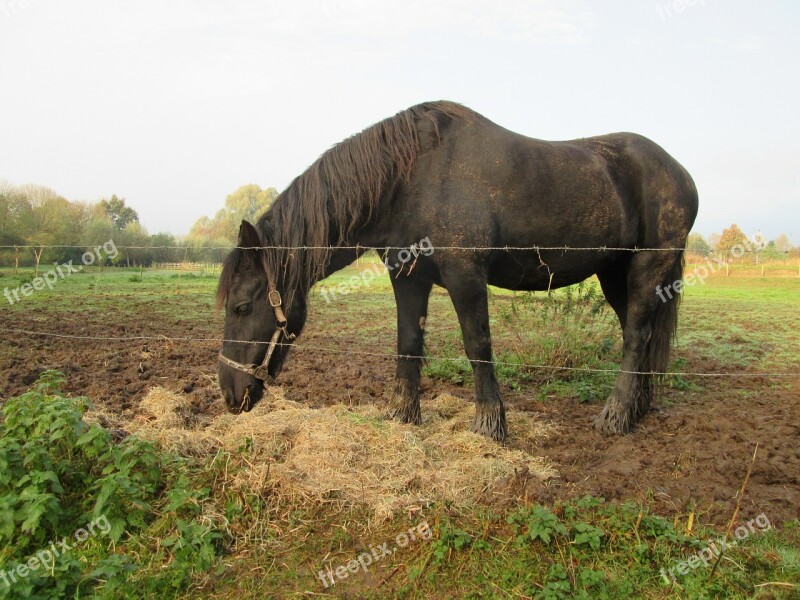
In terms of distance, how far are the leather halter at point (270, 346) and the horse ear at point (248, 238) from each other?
272 mm

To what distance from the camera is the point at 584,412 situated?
5273mm

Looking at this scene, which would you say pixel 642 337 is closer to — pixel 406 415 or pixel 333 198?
pixel 406 415

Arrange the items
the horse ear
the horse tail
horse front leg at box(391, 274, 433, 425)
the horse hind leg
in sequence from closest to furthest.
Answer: the horse ear → horse front leg at box(391, 274, 433, 425) → the horse hind leg → the horse tail

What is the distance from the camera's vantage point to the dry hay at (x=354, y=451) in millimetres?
3154

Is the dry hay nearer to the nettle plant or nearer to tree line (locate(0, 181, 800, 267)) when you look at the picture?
the nettle plant

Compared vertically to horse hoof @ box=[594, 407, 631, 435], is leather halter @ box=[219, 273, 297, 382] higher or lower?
higher

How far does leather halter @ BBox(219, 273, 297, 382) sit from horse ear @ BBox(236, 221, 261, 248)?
272 millimetres

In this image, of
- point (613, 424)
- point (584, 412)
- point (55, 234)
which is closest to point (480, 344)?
point (613, 424)

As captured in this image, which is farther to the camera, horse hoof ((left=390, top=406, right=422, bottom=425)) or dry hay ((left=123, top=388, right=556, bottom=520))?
horse hoof ((left=390, top=406, right=422, bottom=425))

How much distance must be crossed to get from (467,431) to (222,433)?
193cm

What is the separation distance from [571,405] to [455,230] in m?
2.65

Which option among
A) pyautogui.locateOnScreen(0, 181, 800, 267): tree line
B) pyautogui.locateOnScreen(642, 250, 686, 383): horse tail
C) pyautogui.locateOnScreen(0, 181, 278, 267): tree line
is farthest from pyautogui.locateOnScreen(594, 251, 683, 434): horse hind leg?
pyautogui.locateOnScreen(0, 181, 278, 267): tree line

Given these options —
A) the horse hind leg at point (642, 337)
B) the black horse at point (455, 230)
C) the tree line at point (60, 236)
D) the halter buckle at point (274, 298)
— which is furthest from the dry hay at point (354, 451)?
the tree line at point (60, 236)

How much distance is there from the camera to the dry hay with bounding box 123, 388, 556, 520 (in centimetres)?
315
